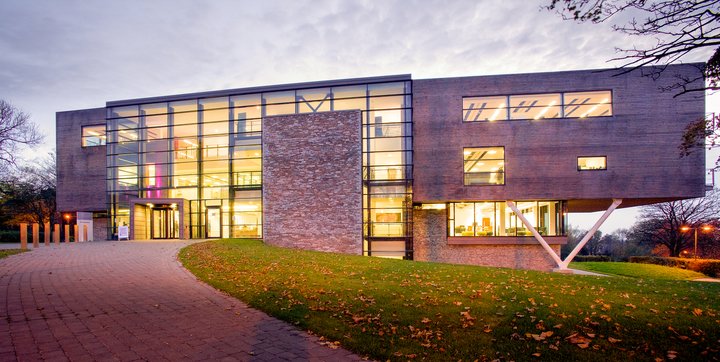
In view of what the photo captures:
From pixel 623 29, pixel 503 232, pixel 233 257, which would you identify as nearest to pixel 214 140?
pixel 233 257

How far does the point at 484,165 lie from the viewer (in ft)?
75.1

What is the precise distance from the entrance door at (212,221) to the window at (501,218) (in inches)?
636

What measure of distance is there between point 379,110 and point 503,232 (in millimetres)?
10693

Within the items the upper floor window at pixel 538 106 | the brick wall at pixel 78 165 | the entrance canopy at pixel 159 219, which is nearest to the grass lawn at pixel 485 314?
the upper floor window at pixel 538 106

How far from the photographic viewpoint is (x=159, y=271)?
12.0m

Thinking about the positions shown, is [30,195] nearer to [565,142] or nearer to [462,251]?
[462,251]

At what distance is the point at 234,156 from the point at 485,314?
24.4 metres

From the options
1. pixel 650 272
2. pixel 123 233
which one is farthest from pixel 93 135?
pixel 650 272

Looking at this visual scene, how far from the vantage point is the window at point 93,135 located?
3075 cm

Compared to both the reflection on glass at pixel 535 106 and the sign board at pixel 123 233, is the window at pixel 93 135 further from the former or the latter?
the reflection on glass at pixel 535 106

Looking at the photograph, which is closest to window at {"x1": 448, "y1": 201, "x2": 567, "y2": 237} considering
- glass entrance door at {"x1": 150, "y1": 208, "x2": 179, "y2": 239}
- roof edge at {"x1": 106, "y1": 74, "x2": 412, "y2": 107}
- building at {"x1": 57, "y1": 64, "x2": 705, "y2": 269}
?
building at {"x1": 57, "y1": 64, "x2": 705, "y2": 269}

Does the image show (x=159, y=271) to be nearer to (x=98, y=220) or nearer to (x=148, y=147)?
(x=148, y=147)

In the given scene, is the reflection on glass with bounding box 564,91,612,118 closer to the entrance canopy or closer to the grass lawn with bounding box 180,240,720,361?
the grass lawn with bounding box 180,240,720,361

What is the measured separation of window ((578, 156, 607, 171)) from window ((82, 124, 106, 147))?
33.2 m
